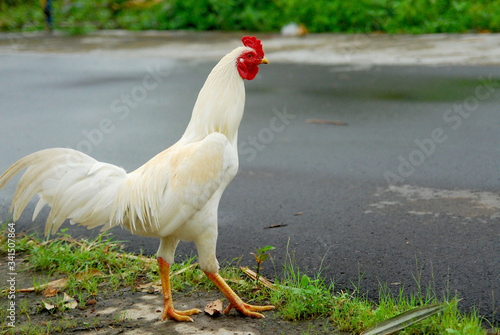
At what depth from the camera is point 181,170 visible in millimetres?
3254

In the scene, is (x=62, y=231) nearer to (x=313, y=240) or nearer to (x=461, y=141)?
(x=313, y=240)

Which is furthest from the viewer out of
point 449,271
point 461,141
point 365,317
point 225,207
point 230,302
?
point 461,141

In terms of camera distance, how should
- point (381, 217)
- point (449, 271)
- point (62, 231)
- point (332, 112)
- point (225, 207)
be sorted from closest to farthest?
1. point (449, 271)
2. point (62, 231)
3. point (381, 217)
4. point (225, 207)
5. point (332, 112)

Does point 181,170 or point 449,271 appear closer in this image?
point 181,170

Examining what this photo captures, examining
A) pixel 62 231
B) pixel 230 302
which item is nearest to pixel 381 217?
pixel 230 302

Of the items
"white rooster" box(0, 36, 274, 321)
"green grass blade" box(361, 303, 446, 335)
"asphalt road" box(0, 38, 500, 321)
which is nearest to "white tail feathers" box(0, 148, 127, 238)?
"white rooster" box(0, 36, 274, 321)

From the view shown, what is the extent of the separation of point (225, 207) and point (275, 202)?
496 mm

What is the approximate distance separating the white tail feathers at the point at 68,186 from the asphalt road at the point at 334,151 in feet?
4.01

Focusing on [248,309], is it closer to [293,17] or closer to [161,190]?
[161,190]

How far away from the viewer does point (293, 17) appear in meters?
15.6

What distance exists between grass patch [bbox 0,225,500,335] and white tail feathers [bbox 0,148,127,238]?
68 cm

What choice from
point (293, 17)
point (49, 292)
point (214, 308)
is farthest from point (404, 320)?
point (293, 17)

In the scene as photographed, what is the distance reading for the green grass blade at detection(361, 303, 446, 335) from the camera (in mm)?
2994

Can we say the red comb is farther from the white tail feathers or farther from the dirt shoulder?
the dirt shoulder
